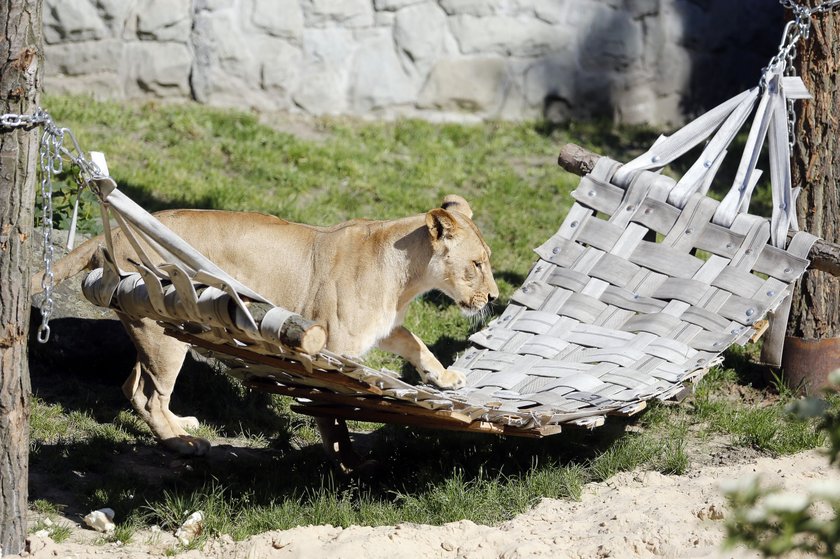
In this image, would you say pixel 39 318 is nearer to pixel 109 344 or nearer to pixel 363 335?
pixel 109 344

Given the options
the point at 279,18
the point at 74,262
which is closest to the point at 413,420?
the point at 74,262

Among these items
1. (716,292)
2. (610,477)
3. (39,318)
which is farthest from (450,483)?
(39,318)

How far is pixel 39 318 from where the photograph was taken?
6418 millimetres

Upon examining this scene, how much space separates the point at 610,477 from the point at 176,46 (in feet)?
21.6

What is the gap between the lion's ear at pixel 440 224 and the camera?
17.6ft

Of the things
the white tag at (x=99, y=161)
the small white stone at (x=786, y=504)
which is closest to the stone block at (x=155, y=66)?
the white tag at (x=99, y=161)

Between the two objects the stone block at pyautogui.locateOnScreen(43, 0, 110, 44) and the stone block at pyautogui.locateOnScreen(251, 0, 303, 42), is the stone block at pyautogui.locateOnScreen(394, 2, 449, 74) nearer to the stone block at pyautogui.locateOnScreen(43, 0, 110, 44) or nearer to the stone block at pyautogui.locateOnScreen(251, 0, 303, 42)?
the stone block at pyautogui.locateOnScreen(251, 0, 303, 42)

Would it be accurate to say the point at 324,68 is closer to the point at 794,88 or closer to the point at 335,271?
the point at 335,271

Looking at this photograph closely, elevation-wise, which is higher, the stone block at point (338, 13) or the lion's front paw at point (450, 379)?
the stone block at point (338, 13)

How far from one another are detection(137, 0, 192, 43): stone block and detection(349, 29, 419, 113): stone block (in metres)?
1.65

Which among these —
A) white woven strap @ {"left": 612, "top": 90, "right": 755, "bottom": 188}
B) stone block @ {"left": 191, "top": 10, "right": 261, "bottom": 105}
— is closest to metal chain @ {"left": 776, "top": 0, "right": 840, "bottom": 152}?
white woven strap @ {"left": 612, "top": 90, "right": 755, "bottom": 188}

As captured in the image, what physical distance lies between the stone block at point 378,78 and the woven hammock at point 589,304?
4.32 m

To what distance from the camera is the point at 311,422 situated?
20.3 feet

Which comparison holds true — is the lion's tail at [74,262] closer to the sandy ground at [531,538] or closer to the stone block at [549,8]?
the sandy ground at [531,538]
